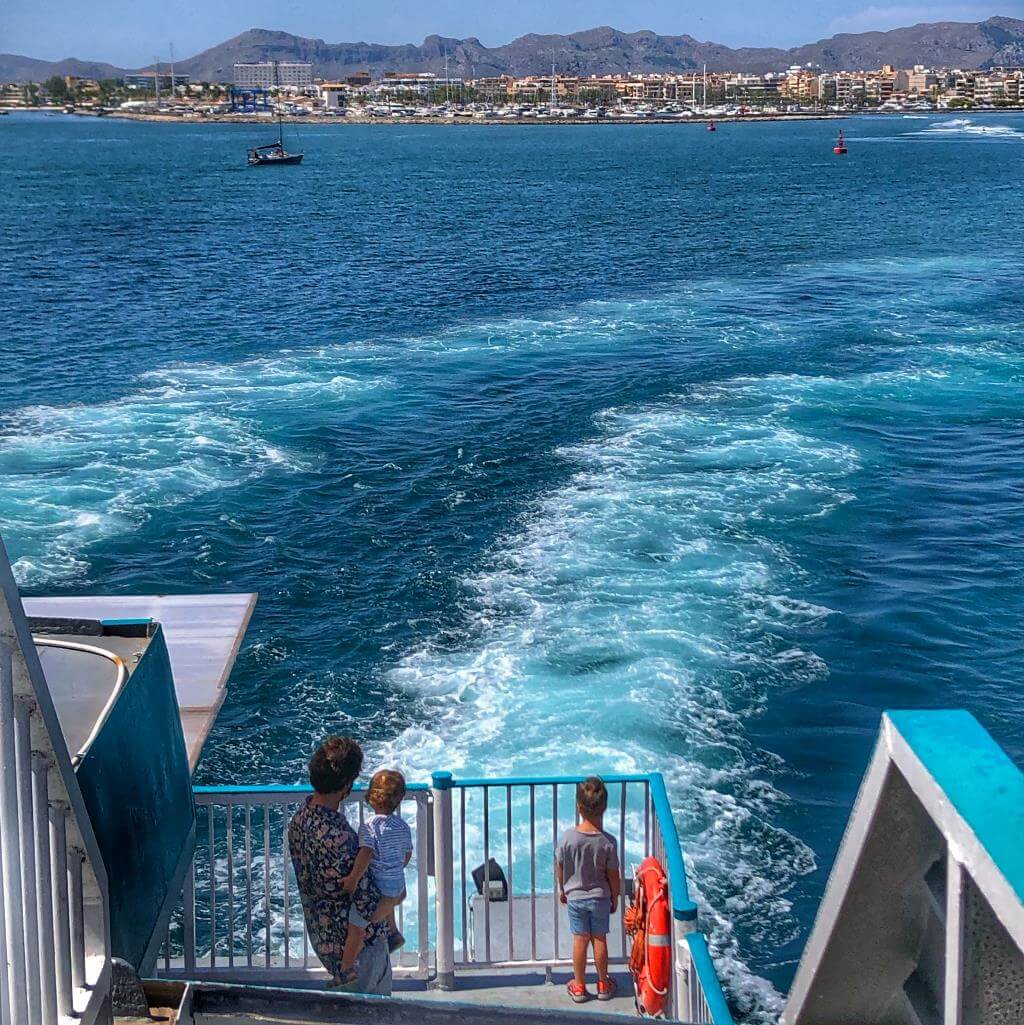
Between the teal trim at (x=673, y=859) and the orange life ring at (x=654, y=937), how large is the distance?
0.22ft

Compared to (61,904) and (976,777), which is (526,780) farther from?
(976,777)

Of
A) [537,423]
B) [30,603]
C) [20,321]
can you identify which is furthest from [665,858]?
[20,321]

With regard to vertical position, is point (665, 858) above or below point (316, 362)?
above

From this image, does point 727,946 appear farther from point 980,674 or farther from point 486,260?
point 486,260

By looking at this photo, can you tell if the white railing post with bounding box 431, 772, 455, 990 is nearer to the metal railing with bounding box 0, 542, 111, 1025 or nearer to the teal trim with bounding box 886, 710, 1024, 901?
the metal railing with bounding box 0, 542, 111, 1025

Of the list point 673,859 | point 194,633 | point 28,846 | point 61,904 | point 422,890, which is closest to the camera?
point 28,846

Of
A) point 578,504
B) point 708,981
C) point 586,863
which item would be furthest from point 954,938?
point 578,504

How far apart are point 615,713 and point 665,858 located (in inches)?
347

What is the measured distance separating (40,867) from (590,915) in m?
4.56

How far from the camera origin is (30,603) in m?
12.3

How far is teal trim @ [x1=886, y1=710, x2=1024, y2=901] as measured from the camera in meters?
2.06

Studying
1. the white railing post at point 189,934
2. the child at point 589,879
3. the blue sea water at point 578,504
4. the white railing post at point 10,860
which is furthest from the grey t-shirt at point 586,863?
the blue sea water at point 578,504

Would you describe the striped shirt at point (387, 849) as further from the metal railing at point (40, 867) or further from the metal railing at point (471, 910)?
the metal railing at point (40, 867)

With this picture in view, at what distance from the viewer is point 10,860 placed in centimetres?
313
